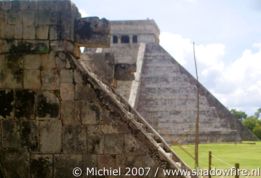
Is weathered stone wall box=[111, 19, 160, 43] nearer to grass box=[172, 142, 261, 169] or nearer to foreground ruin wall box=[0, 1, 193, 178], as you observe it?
grass box=[172, 142, 261, 169]

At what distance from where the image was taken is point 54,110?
23.8 ft

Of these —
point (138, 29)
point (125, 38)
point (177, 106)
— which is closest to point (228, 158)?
point (177, 106)

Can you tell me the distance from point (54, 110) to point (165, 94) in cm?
3705

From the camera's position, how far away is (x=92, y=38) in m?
7.55

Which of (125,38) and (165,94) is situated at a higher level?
(125,38)

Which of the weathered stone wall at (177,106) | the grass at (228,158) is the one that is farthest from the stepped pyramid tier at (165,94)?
the grass at (228,158)

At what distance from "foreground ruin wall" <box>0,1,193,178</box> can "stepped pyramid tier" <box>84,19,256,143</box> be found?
93.6ft

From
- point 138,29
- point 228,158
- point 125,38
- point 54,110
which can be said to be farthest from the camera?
point 125,38

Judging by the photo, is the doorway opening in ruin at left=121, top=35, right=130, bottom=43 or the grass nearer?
the grass

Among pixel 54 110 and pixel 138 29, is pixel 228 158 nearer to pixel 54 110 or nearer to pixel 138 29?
pixel 54 110

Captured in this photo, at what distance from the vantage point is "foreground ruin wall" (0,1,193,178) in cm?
710

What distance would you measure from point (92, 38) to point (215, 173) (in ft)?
17.0

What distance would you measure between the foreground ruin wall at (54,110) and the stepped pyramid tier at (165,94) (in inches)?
1123

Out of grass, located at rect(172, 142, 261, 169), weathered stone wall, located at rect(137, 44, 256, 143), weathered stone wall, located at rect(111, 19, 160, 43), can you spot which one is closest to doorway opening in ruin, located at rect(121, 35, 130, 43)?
weathered stone wall, located at rect(111, 19, 160, 43)
